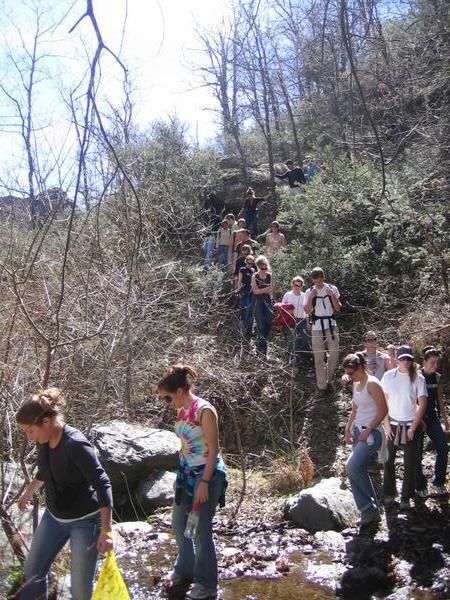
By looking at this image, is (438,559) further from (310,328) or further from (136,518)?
(310,328)

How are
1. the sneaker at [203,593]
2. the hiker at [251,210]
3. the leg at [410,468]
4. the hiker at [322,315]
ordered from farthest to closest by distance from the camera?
the hiker at [251,210], the hiker at [322,315], the leg at [410,468], the sneaker at [203,593]

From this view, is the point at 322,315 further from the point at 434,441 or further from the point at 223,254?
the point at 223,254

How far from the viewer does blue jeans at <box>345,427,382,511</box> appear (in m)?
6.21

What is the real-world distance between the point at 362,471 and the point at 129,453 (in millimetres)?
2980

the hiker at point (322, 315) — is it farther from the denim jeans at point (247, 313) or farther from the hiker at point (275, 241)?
the hiker at point (275, 241)

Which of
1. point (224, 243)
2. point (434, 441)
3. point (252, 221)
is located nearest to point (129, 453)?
point (434, 441)

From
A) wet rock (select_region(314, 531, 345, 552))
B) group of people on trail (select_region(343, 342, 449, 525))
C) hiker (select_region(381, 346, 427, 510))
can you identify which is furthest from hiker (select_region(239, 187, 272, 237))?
wet rock (select_region(314, 531, 345, 552))

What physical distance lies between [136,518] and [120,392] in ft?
7.99

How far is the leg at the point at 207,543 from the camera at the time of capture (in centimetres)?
450

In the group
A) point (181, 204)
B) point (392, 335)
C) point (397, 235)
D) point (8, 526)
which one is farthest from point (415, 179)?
point (8, 526)

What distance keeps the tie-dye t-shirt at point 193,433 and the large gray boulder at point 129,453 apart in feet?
10.9

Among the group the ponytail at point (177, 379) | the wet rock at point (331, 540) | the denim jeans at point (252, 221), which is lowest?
the wet rock at point (331, 540)

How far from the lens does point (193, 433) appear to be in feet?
14.9

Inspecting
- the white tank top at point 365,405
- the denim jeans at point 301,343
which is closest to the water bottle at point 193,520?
the white tank top at point 365,405
